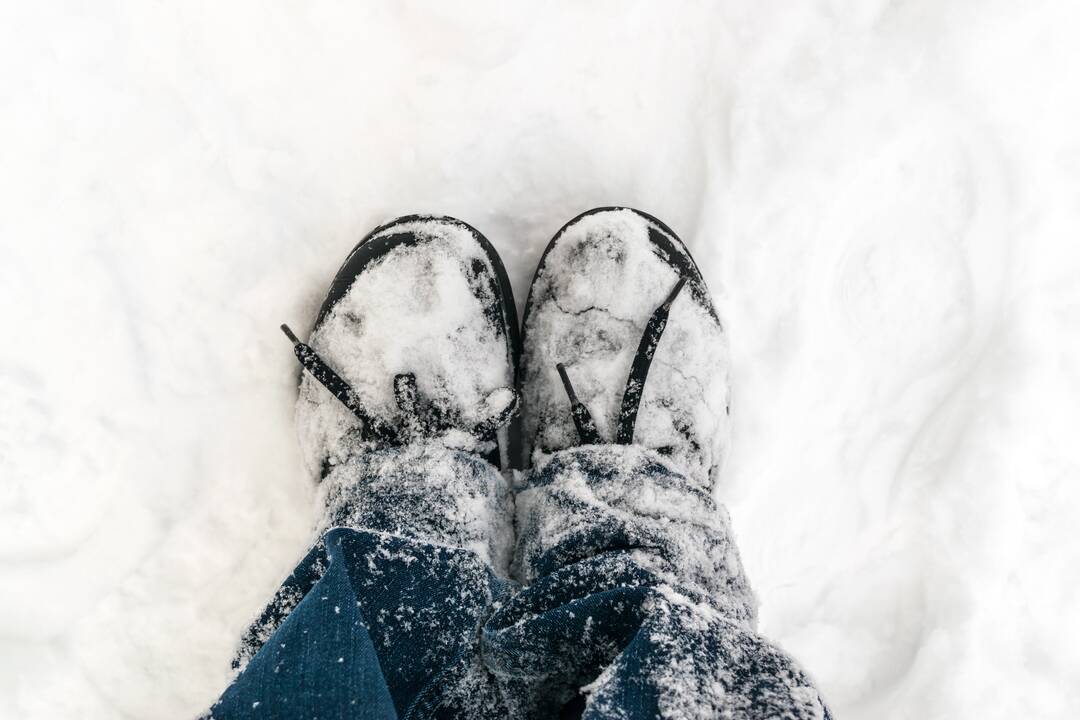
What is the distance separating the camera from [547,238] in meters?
1.19

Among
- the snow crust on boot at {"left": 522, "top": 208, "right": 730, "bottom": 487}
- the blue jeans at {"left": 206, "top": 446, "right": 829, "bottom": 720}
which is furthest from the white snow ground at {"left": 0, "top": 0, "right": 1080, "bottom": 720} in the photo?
the blue jeans at {"left": 206, "top": 446, "right": 829, "bottom": 720}

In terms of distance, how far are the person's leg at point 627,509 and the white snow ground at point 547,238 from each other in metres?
0.10

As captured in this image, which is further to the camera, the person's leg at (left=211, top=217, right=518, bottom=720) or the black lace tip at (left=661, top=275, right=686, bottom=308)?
the black lace tip at (left=661, top=275, right=686, bottom=308)

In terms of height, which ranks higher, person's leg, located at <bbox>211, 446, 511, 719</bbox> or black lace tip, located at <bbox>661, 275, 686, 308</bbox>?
black lace tip, located at <bbox>661, 275, 686, 308</bbox>

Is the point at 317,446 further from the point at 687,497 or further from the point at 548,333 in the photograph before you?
the point at 687,497

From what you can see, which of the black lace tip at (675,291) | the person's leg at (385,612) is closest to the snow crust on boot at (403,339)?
the person's leg at (385,612)

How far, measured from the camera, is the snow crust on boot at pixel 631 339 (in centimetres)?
109

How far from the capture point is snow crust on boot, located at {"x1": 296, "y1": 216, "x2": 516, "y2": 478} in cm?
105

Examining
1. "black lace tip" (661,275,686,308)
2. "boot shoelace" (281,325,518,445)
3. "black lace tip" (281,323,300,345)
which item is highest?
"black lace tip" (661,275,686,308)

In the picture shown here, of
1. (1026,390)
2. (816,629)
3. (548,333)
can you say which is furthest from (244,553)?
(1026,390)

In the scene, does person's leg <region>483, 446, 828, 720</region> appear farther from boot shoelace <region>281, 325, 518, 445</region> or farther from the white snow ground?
the white snow ground

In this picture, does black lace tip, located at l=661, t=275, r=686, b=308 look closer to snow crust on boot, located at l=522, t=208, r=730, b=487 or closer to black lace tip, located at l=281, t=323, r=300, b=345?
snow crust on boot, located at l=522, t=208, r=730, b=487

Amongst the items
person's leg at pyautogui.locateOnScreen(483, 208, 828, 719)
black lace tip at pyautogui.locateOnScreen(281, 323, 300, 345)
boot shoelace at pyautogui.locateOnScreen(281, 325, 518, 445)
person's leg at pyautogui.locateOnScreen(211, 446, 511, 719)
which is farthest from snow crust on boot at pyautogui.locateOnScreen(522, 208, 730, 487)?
black lace tip at pyautogui.locateOnScreen(281, 323, 300, 345)

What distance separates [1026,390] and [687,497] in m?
0.65
